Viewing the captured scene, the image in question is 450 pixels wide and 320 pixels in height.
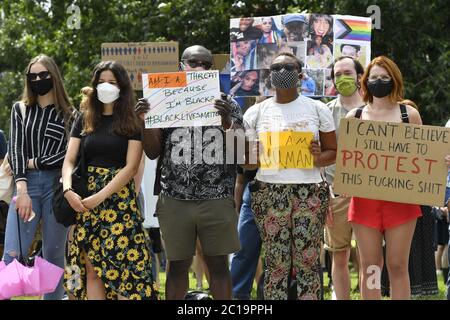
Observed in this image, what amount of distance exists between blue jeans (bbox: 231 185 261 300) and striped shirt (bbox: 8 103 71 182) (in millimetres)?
1750

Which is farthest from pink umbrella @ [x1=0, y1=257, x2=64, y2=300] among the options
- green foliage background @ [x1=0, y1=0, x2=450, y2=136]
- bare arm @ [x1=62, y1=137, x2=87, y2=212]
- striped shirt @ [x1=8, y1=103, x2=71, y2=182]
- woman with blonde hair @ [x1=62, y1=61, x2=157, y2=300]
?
green foliage background @ [x1=0, y1=0, x2=450, y2=136]

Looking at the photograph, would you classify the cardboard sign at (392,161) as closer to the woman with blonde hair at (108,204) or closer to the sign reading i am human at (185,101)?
the sign reading i am human at (185,101)

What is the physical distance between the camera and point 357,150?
22.6 ft

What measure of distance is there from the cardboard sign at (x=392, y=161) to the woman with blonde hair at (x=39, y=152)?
212 centimetres

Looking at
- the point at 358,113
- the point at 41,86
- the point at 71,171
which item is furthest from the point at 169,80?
the point at 358,113

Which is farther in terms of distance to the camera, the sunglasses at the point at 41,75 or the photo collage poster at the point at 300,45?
the photo collage poster at the point at 300,45

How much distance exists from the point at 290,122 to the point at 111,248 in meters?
1.52

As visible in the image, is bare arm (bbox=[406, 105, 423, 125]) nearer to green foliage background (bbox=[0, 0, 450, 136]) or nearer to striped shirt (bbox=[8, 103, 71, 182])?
striped shirt (bbox=[8, 103, 71, 182])

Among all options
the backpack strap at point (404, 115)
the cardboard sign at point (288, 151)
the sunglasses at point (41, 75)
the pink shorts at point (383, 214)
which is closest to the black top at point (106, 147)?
the sunglasses at point (41, 75)

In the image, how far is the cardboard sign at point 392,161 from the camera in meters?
6.76

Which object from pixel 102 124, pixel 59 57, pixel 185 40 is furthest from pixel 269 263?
pixel 59 57

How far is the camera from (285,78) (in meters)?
6.76

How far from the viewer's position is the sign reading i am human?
676 centimetres

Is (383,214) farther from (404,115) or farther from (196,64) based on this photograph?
(196,64)
